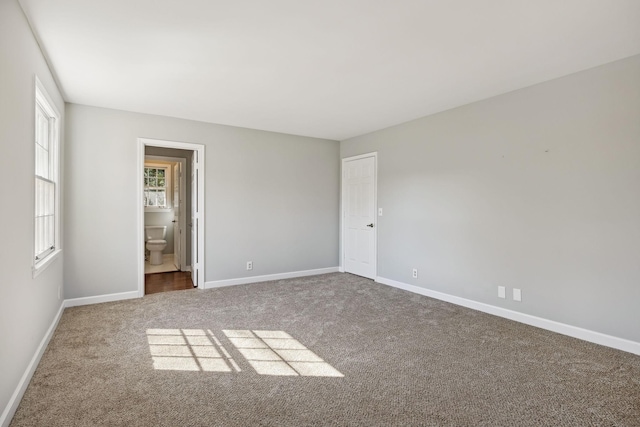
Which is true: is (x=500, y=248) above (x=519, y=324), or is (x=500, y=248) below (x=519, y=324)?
above

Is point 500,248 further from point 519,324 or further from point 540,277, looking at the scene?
point 519,324

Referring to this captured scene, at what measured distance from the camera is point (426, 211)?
454 centimetres

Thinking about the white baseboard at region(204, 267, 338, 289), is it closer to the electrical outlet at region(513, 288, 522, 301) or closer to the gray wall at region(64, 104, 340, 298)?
the gray wall at region(64, 104, 340, 298)

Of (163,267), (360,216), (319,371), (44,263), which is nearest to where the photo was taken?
(319,371)

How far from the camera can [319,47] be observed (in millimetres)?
2648

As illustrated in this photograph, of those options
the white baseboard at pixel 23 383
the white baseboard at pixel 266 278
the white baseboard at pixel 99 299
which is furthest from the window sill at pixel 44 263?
the white baseboard at pixel 266 278

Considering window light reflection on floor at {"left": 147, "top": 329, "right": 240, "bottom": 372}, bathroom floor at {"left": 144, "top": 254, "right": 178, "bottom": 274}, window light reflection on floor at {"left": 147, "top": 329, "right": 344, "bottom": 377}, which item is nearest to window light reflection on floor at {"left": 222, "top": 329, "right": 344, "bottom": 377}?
window light reflection on floor at {"left": 147, "top": 329, "right": 344, "bottom": 377}

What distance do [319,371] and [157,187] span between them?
687 cm

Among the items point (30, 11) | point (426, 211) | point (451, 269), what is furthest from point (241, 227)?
point (30, 11)

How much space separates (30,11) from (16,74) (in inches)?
18.2

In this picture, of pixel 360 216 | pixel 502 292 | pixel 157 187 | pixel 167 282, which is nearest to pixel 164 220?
pixel 157 187

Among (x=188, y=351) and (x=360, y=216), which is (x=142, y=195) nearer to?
(x=188, y=351)

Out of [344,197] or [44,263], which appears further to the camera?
[344,197]

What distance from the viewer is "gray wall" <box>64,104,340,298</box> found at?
4074 mm
